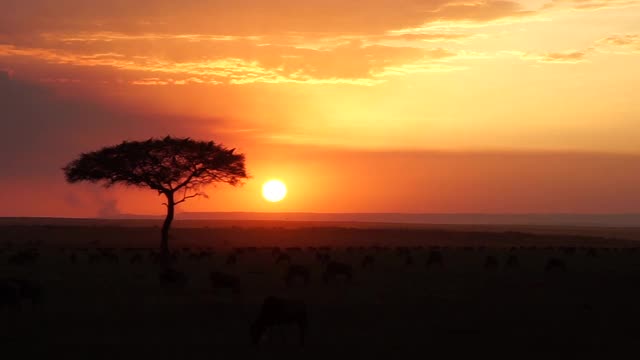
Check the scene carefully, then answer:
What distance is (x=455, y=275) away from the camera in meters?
40.7

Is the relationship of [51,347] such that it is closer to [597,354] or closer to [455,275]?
[597,354]

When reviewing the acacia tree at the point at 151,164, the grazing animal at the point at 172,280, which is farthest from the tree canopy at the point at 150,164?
the grazing animal at the point at 172,280

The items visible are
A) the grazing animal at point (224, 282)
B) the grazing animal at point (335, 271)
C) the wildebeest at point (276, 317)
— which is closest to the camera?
the wildebeest at point (276, 317)

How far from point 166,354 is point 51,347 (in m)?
2.82

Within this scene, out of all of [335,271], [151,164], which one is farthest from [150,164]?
[335,271]

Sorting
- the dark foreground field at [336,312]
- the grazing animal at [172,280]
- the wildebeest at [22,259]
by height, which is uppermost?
the wildebeest at [22,259]

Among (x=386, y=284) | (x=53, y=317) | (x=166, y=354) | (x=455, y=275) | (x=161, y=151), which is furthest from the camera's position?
(x=161, y=151)

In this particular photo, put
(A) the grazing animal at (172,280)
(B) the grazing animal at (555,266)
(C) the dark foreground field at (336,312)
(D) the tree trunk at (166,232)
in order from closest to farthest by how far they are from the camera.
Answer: (C) the dark foreground field at (336,312) < (A) the grazing animal at (172,280) < (B) the grazing animal at (555,266) < (D) the tree trunk at (166,232)

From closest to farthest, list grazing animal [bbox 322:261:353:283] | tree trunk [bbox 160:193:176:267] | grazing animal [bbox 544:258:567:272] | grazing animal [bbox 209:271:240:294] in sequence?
grazing animal [bbox 209:271:240:294] < grazing animal [bbox 322:261:353:283] < grazing animal [bbox 544:258:567:272] < tree trunk [bbox 160:193:176:267]

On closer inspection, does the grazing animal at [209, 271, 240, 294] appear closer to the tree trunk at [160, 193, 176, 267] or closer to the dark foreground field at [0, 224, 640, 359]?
the dark foreground field at [0, 224, 640, 359]

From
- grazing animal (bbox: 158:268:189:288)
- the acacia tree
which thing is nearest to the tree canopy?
the acacia tree

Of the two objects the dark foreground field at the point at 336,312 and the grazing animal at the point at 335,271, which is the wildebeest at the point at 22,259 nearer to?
the dark foreground field at the point at 336,312

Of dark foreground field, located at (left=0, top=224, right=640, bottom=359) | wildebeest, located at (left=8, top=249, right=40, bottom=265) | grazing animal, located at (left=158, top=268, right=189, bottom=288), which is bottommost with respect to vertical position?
dark foreground field, located at (left=0, top=224, right=640, bottom=359)

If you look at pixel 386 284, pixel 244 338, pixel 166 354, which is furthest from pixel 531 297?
pixel 166 354
